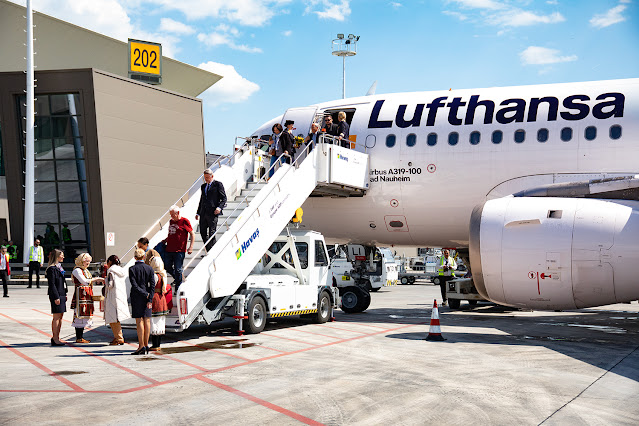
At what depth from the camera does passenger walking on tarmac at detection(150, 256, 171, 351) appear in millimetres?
11828

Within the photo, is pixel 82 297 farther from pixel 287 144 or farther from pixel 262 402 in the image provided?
pixel 287 144

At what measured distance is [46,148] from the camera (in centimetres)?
3891

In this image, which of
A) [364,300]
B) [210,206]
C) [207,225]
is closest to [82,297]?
[207,225]

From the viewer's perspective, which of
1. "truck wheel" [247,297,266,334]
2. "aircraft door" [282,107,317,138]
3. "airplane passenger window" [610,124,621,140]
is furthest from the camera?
"aircraft door" [282,107,317,138]

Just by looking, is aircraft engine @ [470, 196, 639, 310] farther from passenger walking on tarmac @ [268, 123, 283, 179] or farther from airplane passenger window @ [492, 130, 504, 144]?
passenger walking on tarmac @ [268, 123, 283, 179]

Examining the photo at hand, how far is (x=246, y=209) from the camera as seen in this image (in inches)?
595

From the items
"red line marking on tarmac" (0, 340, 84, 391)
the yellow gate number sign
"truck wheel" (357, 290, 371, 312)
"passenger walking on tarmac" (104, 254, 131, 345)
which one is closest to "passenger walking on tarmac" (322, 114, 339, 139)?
"truck wheel" (357, 290, 371, 312)

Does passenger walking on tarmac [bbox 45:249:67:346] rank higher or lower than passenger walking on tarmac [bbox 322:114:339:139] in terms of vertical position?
lower

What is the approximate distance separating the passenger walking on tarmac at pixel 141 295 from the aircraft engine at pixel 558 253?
689 cm

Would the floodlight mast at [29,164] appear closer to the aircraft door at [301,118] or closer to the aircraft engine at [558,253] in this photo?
the aircraft door at [301,118]

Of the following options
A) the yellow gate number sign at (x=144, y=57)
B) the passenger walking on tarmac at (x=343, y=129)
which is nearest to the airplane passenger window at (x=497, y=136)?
the passenger walking on tarmac at (x=343, y=129)

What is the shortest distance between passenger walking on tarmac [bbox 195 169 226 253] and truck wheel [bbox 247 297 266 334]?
173 cm

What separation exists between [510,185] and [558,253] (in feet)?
13.0

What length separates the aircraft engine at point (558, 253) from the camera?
1282cm
